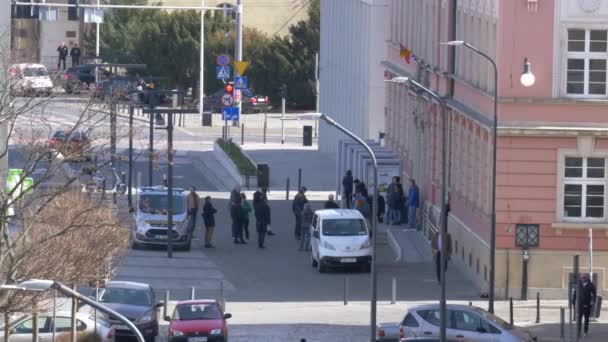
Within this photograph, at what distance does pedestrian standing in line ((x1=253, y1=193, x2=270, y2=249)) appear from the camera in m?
50.2

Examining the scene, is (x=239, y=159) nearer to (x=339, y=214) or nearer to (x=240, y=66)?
(x=240, y=66)

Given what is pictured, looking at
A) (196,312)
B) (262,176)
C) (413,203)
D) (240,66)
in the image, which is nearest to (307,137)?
(240,66)

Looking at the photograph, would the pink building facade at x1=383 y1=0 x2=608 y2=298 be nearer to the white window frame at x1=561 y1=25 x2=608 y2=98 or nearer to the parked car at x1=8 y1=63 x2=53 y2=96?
the white window frame at x1=561 y1=25 x2=608 y2=98

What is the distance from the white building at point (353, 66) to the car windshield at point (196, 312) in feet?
98.8

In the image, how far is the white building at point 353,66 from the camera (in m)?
65.4

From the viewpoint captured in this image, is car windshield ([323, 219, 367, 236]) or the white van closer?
the white van

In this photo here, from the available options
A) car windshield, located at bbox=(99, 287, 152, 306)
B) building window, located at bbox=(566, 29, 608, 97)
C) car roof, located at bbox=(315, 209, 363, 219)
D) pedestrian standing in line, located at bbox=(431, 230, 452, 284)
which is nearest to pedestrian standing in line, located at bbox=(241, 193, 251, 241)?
car roof, located at bbox=(315, 209, 363, 219)

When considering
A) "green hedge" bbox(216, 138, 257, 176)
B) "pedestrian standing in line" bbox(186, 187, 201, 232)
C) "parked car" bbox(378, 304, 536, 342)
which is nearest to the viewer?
"parked car" bbox(378, 304, 536, 342)

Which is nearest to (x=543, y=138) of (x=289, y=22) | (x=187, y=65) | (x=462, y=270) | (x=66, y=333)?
(x=462, y=270)

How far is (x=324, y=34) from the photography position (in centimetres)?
8025

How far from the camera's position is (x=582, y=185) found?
4231cm

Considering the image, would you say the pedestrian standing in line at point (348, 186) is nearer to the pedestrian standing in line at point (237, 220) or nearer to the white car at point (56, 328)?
the pedestrian standing in line at point (237, 220)

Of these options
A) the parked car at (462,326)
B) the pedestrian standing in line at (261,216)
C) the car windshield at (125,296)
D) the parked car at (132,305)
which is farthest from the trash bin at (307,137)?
the parked car at (462,326)

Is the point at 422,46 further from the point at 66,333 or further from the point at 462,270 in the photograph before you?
the point at 66,333
